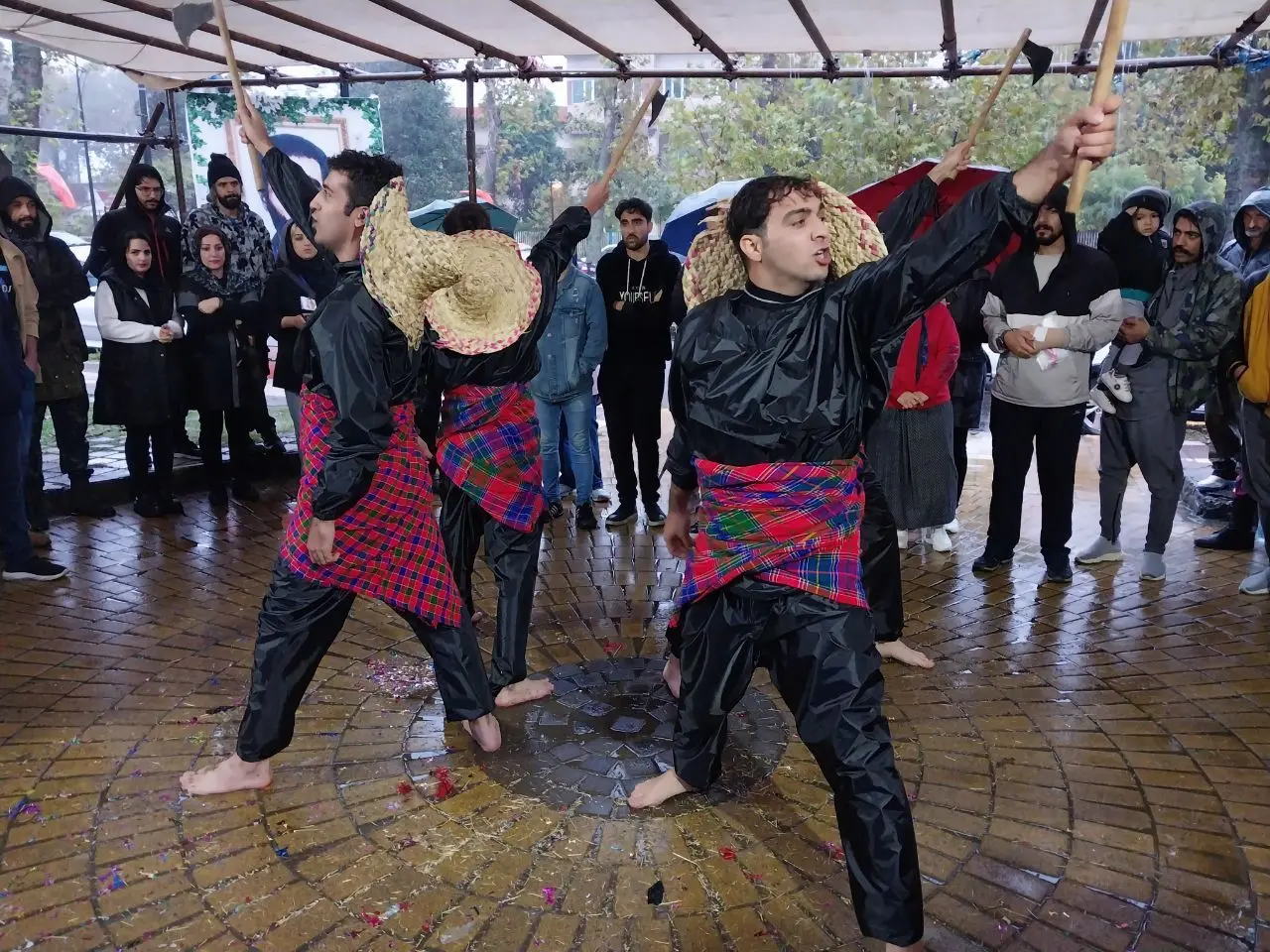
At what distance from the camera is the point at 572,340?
5.91 meters

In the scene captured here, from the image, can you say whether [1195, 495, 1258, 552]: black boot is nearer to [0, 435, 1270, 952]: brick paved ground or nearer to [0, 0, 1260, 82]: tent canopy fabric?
[0, 435, 1270, 952]: brick paved ground

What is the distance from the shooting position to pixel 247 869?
277 centimetres

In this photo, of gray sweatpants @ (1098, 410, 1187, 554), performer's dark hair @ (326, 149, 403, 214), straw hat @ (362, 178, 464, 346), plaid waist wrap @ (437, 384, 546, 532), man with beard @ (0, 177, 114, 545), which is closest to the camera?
straw hat @ (362, 178, 464, 346)

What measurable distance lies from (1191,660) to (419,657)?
3.26 m

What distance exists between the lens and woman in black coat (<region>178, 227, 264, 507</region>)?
618 centimetres

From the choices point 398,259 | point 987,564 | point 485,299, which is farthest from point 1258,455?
point 398,259

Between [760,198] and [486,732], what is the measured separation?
2.00 metres

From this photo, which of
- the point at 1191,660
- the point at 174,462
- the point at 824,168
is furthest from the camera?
the point at 824,168

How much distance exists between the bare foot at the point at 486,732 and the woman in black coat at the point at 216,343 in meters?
3.68

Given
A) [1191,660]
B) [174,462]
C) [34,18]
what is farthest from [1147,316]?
[174,462]

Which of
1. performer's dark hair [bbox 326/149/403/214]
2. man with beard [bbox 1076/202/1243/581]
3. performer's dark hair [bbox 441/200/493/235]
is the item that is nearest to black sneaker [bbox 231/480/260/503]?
performer's dark hair [bbox 441/200/493/235]

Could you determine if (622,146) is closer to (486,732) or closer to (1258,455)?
(486,732)

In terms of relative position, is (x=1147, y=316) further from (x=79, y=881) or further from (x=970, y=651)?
(x=79, y=881)

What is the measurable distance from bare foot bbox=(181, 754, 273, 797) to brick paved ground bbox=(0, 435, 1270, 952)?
60 millimetres
